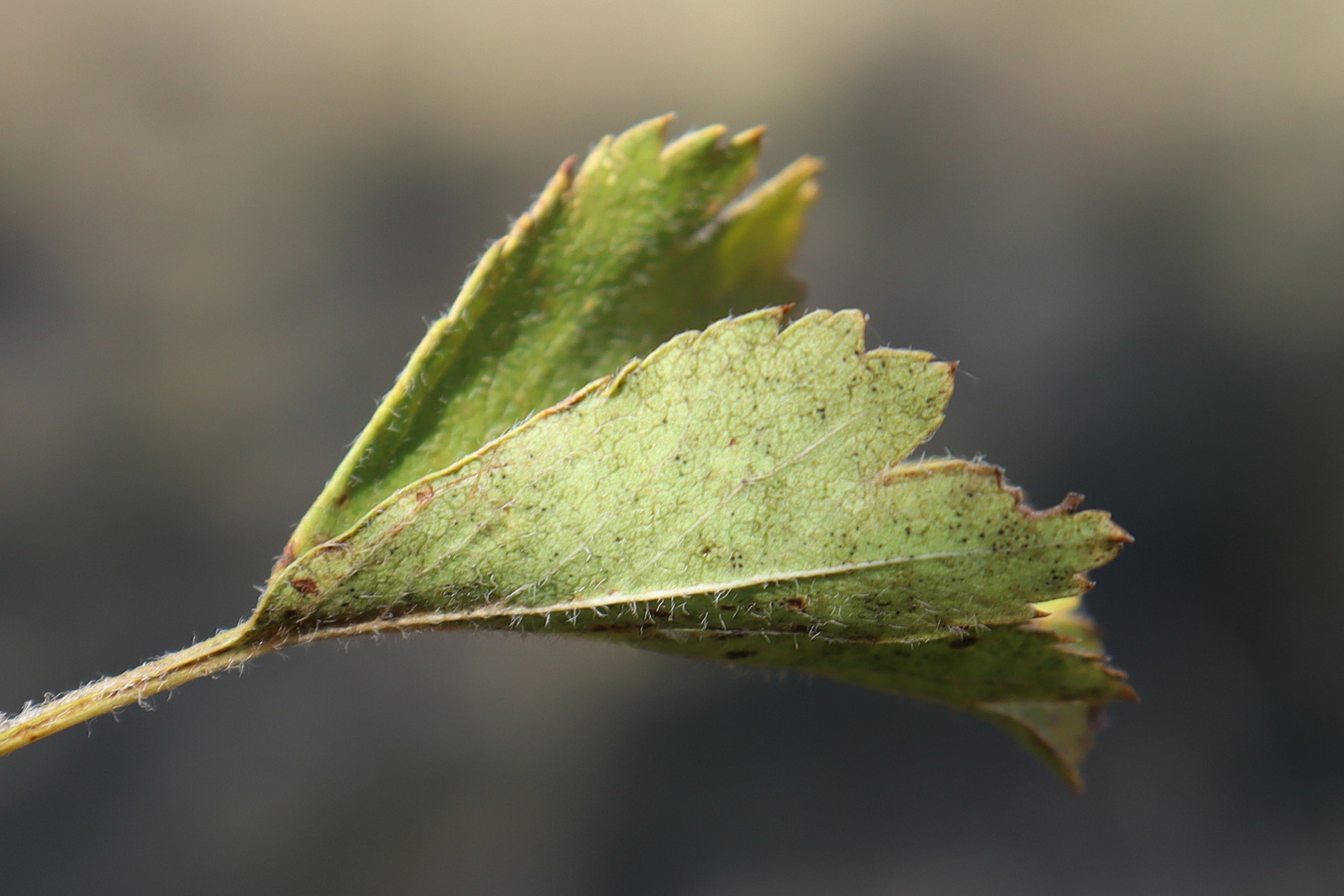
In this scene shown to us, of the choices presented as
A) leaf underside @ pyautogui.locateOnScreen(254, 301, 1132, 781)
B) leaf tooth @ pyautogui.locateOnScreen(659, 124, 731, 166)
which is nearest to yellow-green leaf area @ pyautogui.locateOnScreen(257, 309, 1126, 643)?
leaf underside @ pyautogui.locateOnScreen(254, 301, 1132, 781)

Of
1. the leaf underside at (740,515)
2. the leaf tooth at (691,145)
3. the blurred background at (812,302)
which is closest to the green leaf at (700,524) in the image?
the leaf underside at (740,515)

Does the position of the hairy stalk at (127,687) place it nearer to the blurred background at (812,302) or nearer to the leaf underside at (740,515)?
the leaf underside at (740,515)

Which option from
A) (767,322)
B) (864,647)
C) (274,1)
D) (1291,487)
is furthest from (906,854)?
(274,1)

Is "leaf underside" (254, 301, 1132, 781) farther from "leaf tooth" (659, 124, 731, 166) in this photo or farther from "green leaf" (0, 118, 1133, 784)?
"leaf tooth" (659, 124, 731, 166)

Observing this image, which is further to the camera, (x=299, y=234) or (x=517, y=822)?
(x=299, y=234)

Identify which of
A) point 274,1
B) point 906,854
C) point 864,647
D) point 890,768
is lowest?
point 906,854

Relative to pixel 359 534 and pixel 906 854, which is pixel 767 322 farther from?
pixel 906 854

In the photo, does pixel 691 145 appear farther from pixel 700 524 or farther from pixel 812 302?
pixel 812 302
